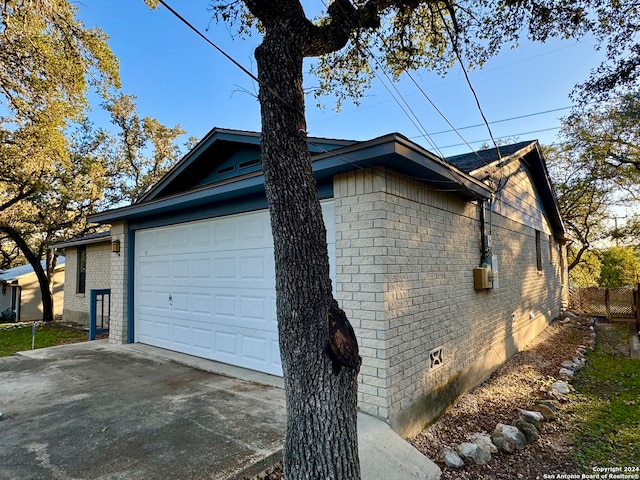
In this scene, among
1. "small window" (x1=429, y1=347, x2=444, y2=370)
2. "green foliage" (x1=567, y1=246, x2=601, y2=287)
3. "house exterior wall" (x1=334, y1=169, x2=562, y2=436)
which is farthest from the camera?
"green foliage" (x1=567, y1=246, x2=601, y2=287)

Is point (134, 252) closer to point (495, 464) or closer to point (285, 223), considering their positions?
point (285, 223)

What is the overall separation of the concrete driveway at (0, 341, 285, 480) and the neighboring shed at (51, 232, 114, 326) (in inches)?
278

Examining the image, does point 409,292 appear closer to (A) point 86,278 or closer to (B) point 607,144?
(A) point 86,278

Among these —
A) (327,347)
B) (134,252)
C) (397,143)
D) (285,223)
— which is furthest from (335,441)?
(134,252)

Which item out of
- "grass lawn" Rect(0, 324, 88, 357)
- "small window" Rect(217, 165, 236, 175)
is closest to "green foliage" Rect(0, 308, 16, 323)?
"grass lawn" Rect(0, 324, 88, 357)

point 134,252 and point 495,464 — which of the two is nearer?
point 495,464

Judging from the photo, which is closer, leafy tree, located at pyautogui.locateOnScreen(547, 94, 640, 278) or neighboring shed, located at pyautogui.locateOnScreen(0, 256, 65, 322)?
leafy tree, located at pyautogui.locateOnScreen(547, 94, 640, 278)

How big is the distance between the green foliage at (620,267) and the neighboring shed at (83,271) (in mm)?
20106

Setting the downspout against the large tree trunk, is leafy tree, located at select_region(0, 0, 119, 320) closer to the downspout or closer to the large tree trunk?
the large tree trunk

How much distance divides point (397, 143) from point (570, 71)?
6232 millimetres

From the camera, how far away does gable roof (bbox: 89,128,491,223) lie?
368 cm

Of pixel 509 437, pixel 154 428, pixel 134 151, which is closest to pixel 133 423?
pixel 154 428

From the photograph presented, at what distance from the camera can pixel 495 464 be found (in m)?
3.51

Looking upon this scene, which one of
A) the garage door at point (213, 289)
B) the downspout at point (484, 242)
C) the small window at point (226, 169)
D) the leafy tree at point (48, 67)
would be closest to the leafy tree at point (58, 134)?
the leafy tree at point (48, 67)
